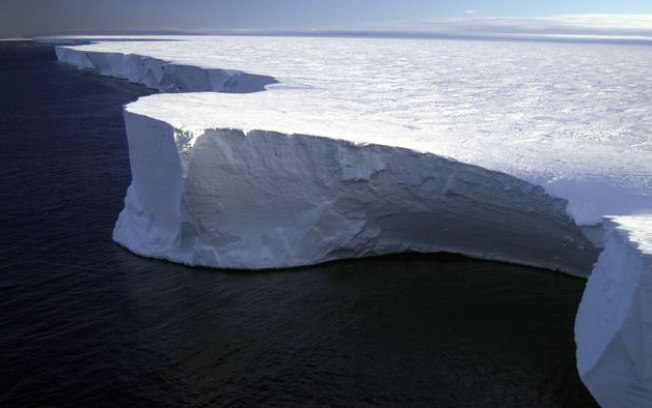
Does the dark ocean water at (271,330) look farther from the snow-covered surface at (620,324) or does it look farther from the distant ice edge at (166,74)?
the distant ice edge at (166,74)

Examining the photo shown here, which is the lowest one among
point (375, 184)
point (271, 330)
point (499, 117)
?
point (271, 330)

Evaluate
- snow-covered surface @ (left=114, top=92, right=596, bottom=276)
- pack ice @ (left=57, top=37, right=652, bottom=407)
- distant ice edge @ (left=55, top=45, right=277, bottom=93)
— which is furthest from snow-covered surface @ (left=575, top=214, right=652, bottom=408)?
distant ice edge @ (left=55, top=45, right=277, bottom=93)

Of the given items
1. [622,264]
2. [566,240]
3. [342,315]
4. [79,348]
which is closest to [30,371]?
[79,348]

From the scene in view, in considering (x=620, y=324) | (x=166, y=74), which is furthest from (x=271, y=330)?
(x=166, y=74)

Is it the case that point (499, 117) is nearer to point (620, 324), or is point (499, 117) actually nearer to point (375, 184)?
point (375, 184)

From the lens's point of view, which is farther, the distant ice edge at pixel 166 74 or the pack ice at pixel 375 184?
the distant ice edge at pixel 166 74

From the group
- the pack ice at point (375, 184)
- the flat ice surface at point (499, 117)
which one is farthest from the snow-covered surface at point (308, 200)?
the flat ice surface at point (499, 117)

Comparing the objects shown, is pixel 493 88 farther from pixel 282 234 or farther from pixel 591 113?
pixel 282 234
